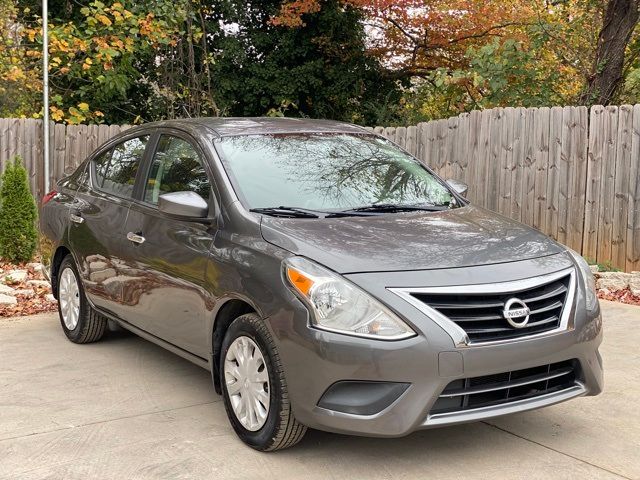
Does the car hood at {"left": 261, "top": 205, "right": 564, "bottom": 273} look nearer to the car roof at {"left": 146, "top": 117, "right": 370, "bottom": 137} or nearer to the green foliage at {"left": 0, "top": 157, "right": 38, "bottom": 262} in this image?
the car roof at {"left": 146, "top": 117, "right": 370, "bottom": 137}

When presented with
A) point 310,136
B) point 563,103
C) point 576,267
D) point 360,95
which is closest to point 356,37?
point 360,95

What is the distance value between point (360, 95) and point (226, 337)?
1572cm

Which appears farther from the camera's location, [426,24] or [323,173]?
[426,24]

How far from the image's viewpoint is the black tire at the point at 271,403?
11.8 feet

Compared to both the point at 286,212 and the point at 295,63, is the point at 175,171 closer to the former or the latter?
the point at 286,212

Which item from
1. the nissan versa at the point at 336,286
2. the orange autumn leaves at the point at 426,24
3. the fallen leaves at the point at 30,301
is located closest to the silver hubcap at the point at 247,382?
the nissan versa at the point at 336,286

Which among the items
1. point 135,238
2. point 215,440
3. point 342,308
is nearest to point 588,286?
point 342,308

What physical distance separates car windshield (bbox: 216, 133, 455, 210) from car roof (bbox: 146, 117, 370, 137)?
→ 8 centimetres

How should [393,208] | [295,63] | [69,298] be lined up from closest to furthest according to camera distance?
[393,208], [69,298], [295,63]

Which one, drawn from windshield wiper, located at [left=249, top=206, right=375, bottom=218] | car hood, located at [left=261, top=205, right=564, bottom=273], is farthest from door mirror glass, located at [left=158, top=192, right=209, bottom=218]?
car hood, located at [left=261, top=205, right=564, bottom=273]

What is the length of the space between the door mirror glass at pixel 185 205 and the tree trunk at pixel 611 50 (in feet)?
29.2

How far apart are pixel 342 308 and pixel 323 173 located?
141 cm

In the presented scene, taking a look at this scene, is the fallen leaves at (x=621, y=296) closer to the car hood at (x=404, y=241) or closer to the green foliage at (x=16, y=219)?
the car hood at (x=404, y=241)

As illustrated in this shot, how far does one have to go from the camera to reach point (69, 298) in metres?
6.18
